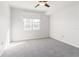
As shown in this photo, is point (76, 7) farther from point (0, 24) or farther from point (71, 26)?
point (0, 24)

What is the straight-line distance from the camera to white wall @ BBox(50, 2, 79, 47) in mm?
4492

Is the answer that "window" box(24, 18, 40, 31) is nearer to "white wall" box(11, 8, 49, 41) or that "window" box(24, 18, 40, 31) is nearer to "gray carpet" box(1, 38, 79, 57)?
"white wall" box(11, 8, 49, 41)

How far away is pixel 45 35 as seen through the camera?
24.6ft

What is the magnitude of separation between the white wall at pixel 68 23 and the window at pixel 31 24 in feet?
4.81

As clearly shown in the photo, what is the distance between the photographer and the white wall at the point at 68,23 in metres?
4.49

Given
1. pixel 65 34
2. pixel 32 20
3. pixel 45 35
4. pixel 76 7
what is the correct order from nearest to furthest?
pixel 76 7
pixel 65 34
pixel 32 20
pixel 45 35

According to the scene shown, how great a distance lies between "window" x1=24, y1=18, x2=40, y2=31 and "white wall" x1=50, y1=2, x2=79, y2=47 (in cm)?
147

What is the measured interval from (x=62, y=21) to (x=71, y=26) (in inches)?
38.7

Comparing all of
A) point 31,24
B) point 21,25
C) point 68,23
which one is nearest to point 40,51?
point 68,23

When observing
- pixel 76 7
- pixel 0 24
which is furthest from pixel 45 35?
pixel 0 24

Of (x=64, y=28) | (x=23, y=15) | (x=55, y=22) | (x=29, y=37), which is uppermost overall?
(x=23, y=15)

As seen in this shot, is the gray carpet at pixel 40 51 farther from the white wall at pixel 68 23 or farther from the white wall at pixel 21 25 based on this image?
the white wall at pixel 21 25

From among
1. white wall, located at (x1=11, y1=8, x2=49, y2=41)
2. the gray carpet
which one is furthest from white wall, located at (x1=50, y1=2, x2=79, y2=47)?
white wall, located at (x1=11, y1=8, x2=49, y2=41)

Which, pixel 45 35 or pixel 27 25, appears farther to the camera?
pixel 45 35
